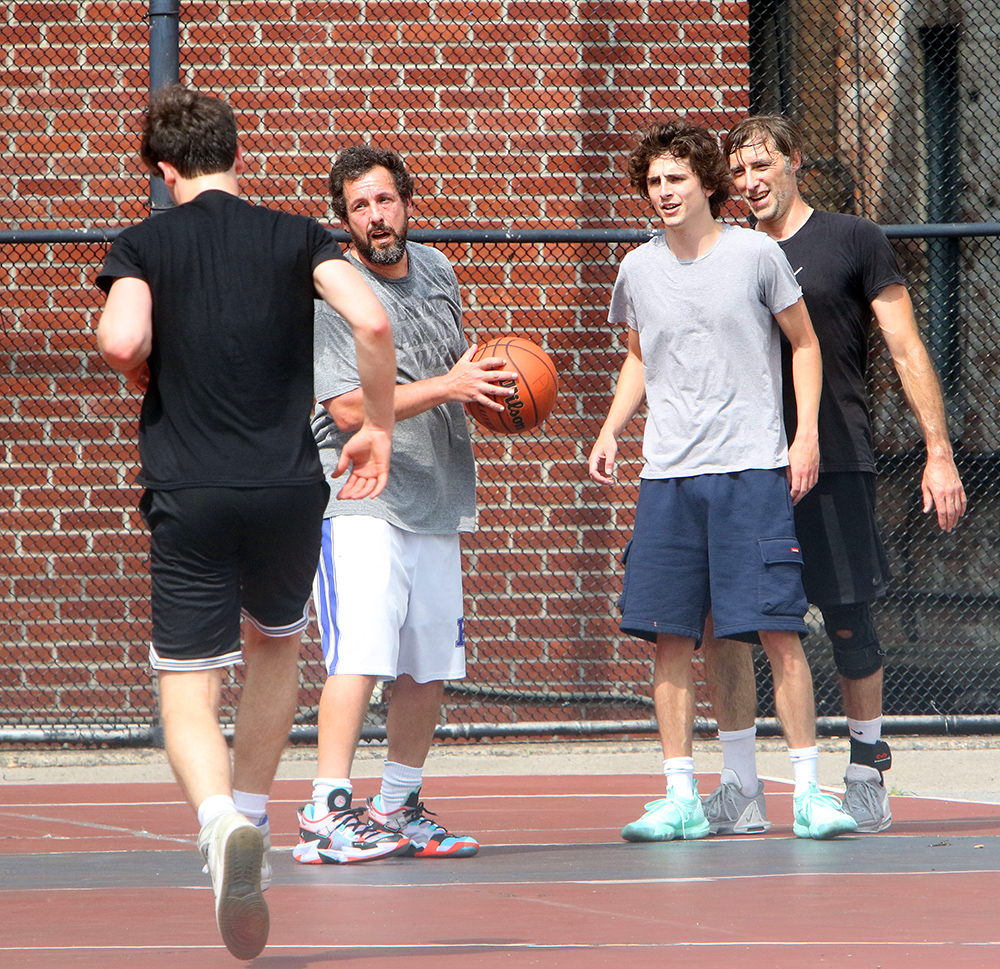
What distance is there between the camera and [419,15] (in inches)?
264

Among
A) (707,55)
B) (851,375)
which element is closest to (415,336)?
(851,375)

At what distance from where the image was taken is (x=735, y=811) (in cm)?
471

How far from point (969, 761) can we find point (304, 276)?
4.27 metres

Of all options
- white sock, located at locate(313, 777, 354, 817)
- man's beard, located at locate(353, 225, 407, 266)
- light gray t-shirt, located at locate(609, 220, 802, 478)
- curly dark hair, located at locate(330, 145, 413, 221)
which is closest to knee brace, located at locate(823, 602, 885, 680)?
light gray t-shirt, located at locate(609, 220, 802, 478)

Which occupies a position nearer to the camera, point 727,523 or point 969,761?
point 727,523

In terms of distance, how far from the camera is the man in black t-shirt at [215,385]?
10.5 ft

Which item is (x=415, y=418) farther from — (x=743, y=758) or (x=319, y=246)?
(x=743, y=758)

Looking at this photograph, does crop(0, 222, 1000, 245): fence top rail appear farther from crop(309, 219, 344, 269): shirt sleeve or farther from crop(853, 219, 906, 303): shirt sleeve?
crop(309, 219, 344, 269): shirt sleeve

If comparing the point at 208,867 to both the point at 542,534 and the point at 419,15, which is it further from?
the point at 419,15

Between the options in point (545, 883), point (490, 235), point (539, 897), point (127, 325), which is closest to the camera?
point (127, 325)

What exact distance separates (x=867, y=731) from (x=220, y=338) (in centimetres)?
269

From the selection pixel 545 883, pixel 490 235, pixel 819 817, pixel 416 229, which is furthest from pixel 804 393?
pixel 416 229

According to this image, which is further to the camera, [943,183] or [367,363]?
[943,183]

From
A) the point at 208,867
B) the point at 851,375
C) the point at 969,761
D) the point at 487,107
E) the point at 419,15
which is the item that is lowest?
the point at 969,761
